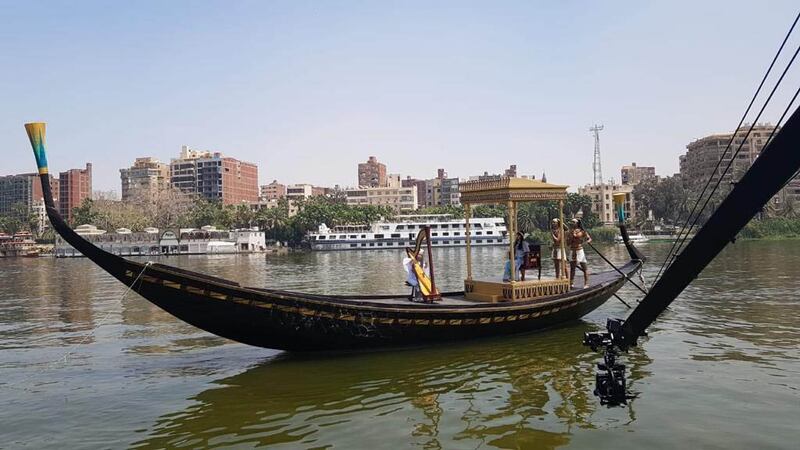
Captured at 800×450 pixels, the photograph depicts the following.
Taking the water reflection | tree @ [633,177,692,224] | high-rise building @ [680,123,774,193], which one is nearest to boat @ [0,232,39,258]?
the water reflection

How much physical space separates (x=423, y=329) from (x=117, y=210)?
127 m

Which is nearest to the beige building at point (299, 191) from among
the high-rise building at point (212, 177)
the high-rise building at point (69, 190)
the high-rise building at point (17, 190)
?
the high-rise building at point (212, 177)

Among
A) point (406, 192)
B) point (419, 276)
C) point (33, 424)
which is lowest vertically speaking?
point (33, 424)

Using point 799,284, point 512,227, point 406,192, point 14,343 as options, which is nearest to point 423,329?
point 512,227

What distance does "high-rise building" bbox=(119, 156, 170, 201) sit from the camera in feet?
542

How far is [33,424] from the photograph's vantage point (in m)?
8.61

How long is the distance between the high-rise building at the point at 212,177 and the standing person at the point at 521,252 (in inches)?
5802

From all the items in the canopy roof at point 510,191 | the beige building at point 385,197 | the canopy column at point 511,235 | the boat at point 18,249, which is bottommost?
the boat at point 18,249

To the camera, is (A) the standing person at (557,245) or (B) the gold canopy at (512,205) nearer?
(B) the gold canopy at (512,205)

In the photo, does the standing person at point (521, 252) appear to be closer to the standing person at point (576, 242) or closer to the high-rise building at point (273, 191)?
the standing person at point (576, 242)

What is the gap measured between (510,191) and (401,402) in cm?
595

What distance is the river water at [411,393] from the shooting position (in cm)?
766

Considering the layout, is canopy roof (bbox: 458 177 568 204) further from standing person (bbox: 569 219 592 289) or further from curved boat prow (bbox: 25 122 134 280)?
curved boat prow (bbox: 25 122 134 280)

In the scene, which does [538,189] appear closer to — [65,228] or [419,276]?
[419,276]
